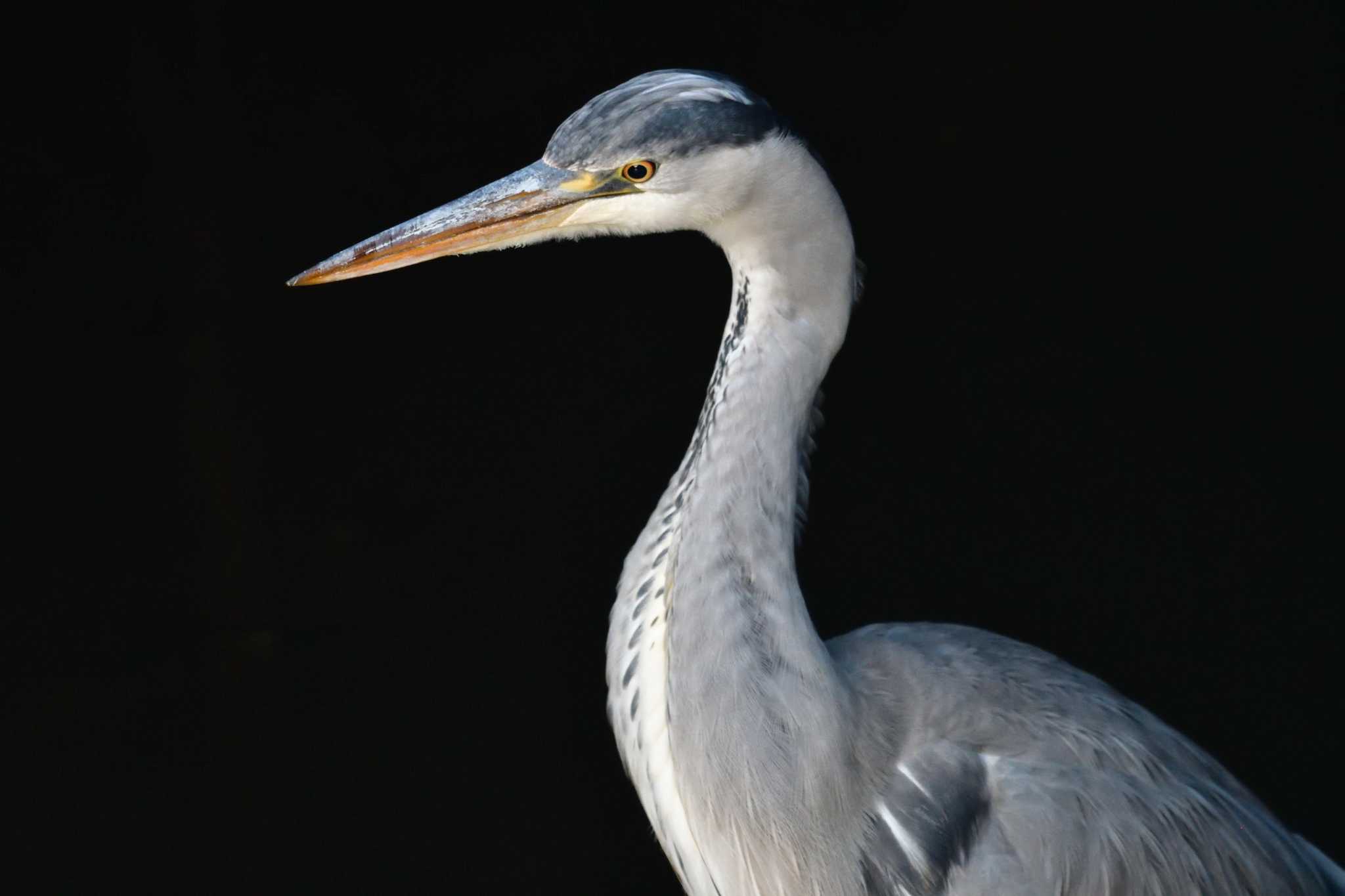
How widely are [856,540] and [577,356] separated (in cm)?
73

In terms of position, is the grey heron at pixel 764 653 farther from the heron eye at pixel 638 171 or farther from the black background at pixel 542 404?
the black background at pixel 542 404

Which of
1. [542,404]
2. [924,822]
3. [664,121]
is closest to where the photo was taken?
[664,121]

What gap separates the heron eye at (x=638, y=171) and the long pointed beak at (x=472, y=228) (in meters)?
0.06

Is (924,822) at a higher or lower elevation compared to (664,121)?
lower

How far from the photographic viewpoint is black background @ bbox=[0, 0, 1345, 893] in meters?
2.64

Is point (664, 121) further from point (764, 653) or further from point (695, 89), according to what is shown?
point (764, 653)

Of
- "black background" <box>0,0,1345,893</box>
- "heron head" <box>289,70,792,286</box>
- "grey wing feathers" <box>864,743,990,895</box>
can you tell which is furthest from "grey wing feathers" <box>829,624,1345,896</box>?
"black background" <box>0,0,1345,893</box>

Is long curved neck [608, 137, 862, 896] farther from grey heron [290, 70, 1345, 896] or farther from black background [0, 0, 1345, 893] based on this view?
black background [0, 0, 1345, 893]

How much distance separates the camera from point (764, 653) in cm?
142

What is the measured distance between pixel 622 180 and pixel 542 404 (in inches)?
70.7

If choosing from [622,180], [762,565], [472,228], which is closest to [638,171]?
[622,180]

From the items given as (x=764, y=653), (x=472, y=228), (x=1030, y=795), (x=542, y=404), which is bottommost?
(x=1030, y=795)

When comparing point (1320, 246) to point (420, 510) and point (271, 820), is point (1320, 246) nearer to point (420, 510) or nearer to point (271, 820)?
point (420, 510)

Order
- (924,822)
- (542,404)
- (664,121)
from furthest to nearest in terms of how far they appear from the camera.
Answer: (542,404)
(924,822)
(664,121)
